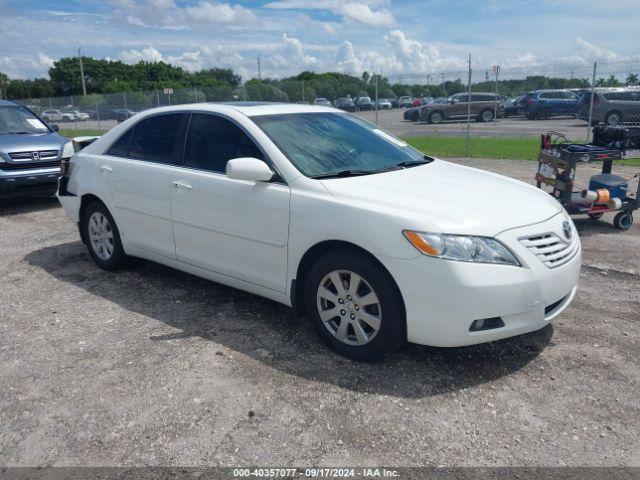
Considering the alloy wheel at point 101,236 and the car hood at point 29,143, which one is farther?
the car hood at point 29,143

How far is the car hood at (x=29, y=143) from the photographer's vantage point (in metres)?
8.61

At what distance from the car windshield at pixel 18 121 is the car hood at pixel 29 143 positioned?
0.35 meters

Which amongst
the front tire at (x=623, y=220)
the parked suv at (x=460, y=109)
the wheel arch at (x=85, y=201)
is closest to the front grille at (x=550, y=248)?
the front tire at (x=623, y=220)

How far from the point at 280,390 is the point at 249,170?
57.8 inches

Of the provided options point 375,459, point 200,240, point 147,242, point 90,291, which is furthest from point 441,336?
point 90,291

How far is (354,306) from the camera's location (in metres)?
3.54

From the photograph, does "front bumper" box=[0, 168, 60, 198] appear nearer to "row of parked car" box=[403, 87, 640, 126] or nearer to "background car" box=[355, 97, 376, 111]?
"row of parked car" box=[403, 87, 640, 126]

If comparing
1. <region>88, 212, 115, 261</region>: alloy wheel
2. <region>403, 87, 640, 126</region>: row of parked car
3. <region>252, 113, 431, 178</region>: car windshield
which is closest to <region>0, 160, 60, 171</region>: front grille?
<region>88, 212, 115, 261</region>: alloy wheel

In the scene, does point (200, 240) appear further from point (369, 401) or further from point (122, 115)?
Answer: point (122, 115)

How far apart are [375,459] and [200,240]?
7.66 ft

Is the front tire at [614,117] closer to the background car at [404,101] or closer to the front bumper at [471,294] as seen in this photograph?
the front bumper at [471,294]

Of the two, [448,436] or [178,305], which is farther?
[178,305]

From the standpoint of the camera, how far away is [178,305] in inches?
185

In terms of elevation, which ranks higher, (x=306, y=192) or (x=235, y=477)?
(x=306, y=192)
